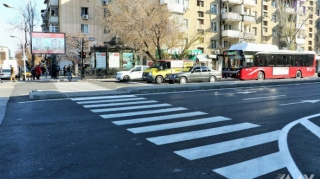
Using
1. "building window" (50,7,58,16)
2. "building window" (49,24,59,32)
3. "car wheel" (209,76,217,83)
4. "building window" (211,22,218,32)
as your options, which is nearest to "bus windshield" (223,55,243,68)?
"car wheel" (209,76,217,83)

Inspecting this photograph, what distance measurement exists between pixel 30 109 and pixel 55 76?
21.7 m

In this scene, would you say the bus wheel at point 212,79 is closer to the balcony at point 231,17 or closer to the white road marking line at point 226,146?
the white road marking line at point 226,146

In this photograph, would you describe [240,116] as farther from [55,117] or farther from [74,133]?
[55,117]

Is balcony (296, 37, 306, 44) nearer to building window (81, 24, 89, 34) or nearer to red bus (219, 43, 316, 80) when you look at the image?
red bus (219, 43, 316, 80)

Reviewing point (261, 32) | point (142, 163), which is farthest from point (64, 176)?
point (261, 32)

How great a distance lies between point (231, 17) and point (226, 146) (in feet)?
147

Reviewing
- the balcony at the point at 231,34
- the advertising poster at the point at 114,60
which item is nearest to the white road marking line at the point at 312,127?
the advertising poster at the point at 114,60

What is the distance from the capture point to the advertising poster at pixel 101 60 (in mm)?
29781

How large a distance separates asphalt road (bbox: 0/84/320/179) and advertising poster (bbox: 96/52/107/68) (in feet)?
66.0

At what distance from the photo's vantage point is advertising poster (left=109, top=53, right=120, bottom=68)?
3012cm

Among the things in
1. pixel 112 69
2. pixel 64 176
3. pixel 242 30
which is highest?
pixel 242 30

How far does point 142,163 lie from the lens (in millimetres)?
4719

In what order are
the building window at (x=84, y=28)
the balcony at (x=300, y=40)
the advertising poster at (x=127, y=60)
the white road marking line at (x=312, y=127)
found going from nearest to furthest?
the white road marking line at (x=312, y=127)
the advertising poster at (x=127, y=60)
the building window at (x=84, y=28)
the balcony at (x=300, y=40)

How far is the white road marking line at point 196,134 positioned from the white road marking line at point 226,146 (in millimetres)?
675
